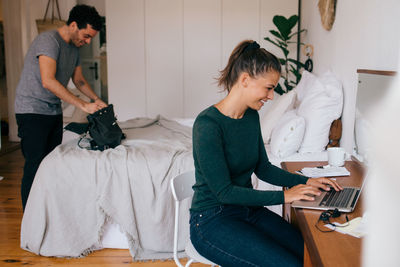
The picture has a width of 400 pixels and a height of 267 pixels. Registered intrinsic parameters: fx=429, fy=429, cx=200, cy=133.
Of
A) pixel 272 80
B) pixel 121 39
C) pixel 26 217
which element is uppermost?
pixel 121 39

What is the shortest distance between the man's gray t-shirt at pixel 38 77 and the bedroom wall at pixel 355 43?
1.73 meters

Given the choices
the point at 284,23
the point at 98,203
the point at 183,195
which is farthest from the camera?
the point at 284,23

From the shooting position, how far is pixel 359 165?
1940mm

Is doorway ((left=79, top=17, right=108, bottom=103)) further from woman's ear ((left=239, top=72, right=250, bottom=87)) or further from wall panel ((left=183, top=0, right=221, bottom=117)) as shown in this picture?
woman's ear ((left=239, top=72, right=250, bottom=87))

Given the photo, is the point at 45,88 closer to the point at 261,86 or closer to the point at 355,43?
the point at 261,86

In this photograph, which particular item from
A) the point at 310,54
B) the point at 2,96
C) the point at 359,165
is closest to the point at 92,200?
the point at 359,165

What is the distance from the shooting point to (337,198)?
145 centimetres

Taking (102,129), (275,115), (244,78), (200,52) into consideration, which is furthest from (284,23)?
(244,78)

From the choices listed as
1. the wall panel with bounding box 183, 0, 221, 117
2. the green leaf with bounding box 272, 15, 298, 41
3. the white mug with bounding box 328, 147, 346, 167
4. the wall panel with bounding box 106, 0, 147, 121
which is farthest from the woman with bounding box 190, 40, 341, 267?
the wall panel with bounding box 106, 0, 147, 121

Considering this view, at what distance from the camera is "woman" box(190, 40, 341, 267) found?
54.9 inches

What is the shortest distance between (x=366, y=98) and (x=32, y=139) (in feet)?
6.41

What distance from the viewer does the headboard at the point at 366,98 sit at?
1.74 m

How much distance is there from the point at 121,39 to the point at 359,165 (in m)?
3.77

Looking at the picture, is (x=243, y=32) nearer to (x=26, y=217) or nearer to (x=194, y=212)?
(x=26, y=217)
